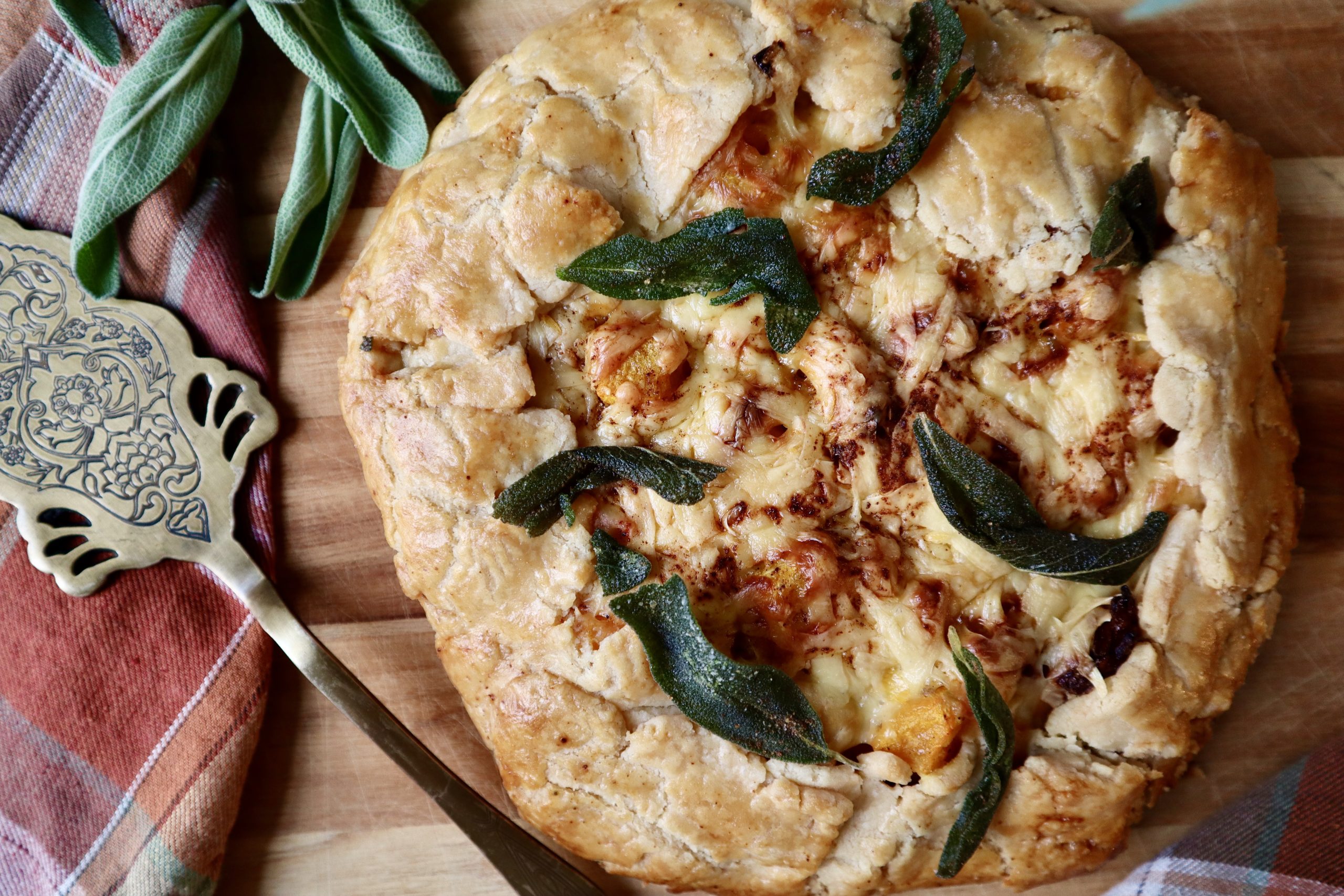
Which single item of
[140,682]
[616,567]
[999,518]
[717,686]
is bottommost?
[140,682]

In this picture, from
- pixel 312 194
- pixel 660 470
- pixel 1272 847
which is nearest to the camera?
pixel 660 470

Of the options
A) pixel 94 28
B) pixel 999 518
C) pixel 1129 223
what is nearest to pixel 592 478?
pixel 999 518

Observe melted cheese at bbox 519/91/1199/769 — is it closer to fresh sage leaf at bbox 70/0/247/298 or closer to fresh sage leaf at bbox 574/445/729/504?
fresh sage leaf at bbox 574/445/729/504

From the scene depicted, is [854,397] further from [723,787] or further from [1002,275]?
[723,787]

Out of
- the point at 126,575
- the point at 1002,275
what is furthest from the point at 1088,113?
the point at 126,575

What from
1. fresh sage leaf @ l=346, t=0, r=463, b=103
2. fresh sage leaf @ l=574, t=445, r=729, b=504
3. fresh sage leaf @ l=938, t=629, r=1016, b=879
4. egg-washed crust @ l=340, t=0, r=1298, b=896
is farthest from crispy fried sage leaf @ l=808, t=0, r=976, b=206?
fresh sage leaf @ l=346, t=0, r=463, b=103

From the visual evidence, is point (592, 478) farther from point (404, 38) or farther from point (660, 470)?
point (404, 38)
